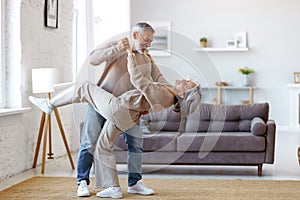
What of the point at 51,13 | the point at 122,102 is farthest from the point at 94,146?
the point at 51,13

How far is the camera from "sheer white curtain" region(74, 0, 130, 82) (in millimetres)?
8211

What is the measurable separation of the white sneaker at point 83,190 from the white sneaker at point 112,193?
9 cm

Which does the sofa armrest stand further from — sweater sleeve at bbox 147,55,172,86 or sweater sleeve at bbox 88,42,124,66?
sweater sleeve at bbox 88,42,124,66

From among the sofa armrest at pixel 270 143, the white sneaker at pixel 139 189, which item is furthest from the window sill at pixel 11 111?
the sofa armrest at pixel 270 143

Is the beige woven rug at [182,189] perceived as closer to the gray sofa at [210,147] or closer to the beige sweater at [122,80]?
the gray sofa at [210,147]

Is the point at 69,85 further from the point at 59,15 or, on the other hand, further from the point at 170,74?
the point at 59,15

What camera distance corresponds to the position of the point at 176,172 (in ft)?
19.8

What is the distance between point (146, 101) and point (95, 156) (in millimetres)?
657

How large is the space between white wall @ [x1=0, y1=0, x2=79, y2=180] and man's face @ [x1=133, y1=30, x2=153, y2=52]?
188 centimetres

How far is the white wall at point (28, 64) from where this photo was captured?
5.82m

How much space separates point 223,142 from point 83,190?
5.37ft

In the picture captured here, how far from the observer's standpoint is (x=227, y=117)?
6434mm

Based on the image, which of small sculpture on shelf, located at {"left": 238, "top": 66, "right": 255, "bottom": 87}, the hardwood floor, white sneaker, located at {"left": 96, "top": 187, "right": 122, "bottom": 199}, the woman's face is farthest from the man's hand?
small sculpture on shelf, located at {"left": 238, "top": 66, "right": 255, "bottom": 87}

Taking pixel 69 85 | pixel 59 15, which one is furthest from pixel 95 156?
pixel 59 15
